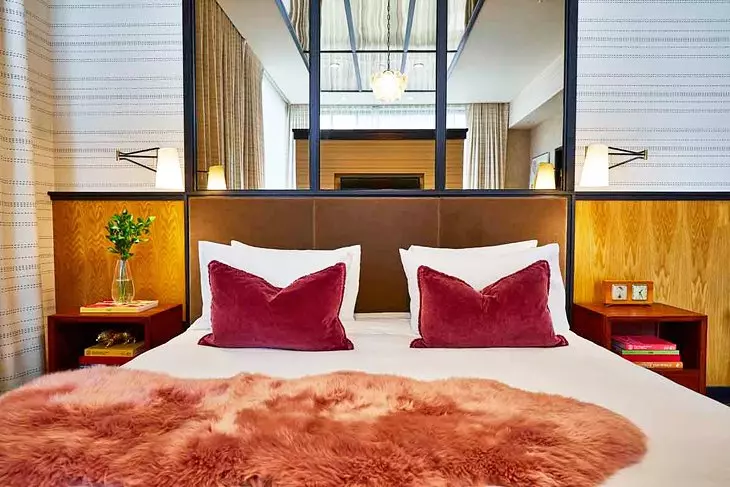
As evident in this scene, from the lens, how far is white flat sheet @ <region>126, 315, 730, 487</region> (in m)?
0.99

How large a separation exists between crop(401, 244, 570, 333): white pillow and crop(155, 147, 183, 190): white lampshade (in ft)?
4.25

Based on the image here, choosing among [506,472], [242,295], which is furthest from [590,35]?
[506,472]

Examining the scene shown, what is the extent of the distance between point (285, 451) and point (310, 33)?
242 cm

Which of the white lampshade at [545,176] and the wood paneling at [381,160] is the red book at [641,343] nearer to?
the white lampshade at [545,176]

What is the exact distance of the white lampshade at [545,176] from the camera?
279cm

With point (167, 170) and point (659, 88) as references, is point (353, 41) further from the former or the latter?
point (659, 88)

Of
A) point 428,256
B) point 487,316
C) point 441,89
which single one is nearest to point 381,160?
point 441,89

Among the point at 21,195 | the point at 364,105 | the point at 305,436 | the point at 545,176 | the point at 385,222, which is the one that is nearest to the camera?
the point at 305,436

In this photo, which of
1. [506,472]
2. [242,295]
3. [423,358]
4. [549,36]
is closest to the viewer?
[506,472]

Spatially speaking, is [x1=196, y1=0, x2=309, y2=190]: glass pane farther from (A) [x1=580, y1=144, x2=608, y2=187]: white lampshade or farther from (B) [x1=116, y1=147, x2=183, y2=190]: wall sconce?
(A) [x1=580, y1=144, x2=608, y2=187]: white lampshade

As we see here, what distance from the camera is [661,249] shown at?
2760 millimetres

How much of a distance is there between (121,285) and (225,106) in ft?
3.89

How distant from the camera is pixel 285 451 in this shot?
0.95 m

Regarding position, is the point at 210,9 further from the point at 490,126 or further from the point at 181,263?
the point at 490,126
